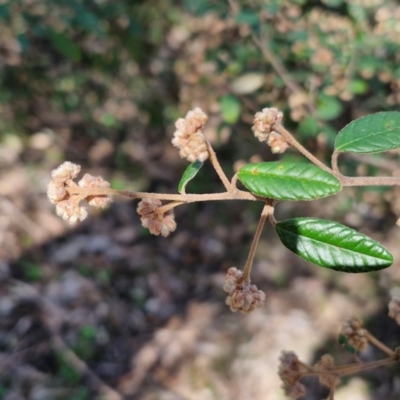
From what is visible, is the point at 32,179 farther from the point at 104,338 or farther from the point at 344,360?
the point at 344,360

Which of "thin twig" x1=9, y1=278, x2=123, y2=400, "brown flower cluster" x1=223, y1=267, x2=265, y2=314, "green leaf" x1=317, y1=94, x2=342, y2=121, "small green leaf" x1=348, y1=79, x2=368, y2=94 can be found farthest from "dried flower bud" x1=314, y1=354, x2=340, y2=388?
"thin twig" x1=9, y1=278, x2=123, y2=400

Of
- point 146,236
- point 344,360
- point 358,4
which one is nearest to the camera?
point 358,4

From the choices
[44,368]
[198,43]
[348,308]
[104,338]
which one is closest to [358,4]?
[348,308]

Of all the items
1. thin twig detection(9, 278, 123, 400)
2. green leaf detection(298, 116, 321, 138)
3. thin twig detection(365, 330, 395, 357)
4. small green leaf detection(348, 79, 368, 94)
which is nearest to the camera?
thin twig detection(365, 330, 395, 357)

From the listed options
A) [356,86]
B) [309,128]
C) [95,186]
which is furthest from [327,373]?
[356,86]

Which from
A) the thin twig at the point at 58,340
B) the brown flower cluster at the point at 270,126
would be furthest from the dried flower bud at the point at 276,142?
the thin twig at the point at 58,340

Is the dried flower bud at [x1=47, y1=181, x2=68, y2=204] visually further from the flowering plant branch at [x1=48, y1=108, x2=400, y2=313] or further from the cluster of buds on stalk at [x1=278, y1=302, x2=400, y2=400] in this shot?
the cluster of buds on stalk at [x1=278, y1=302, x2=400, y2=400]
